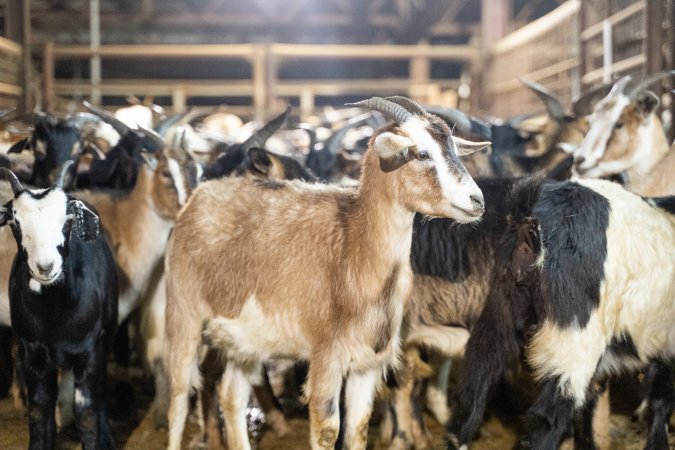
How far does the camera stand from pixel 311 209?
4574 millimetres

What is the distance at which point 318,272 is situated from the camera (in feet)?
14.2

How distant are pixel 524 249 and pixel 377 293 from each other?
2.41 feet

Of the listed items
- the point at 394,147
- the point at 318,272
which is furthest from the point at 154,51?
the point at 394,147

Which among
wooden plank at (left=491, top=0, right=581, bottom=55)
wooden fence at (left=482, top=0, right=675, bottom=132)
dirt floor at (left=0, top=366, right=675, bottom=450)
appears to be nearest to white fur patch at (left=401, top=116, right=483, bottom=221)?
dirt floor at (left=0, top=366, right=675, bottom=450)

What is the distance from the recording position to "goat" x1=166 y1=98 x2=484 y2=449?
404 cm

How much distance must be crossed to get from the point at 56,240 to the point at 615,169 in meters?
4.08

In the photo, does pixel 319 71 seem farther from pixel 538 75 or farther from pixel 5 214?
pixel 5 214

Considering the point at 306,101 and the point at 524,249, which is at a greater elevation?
the point at 306,101

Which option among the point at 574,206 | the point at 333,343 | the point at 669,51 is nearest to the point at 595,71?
the point at 669,51

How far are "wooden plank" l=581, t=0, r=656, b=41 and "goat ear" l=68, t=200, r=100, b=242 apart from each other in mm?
6039

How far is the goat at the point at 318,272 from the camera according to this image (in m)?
4.04

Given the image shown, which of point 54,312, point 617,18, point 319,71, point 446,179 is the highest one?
point 319,71

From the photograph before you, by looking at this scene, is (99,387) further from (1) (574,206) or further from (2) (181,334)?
(1) (574,206)

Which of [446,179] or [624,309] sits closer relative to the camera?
[446,179]
